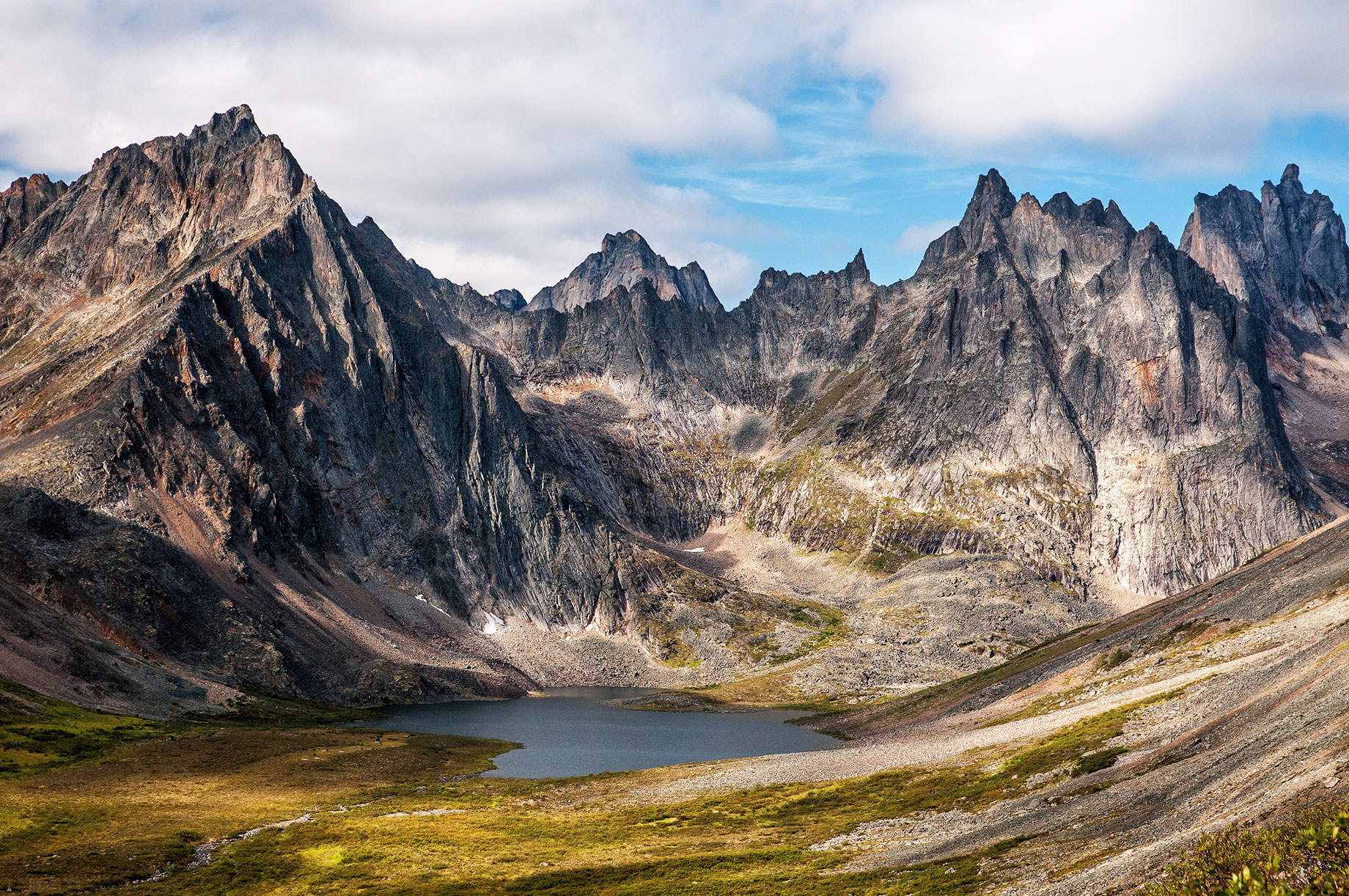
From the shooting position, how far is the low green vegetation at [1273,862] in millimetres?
26672

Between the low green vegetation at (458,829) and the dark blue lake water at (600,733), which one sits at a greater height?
the low green vegetation at (458,829)

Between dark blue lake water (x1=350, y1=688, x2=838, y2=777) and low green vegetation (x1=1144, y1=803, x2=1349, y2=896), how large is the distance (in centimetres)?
9737

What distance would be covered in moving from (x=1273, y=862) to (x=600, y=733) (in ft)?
469

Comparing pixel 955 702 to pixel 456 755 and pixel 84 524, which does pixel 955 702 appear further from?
pixel 84 524

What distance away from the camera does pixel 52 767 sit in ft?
328

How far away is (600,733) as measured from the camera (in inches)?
6403

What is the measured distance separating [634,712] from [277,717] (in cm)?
7016

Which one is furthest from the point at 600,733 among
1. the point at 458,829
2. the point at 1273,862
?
the point at 1273,862

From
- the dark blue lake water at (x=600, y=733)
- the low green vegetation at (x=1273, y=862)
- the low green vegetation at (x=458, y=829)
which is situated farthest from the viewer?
the dark blue lake water at (x=600, y=733)

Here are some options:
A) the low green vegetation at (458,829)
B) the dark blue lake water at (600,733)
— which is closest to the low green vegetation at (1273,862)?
the low green vegetation at (458,829)

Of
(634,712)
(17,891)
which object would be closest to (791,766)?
(17,891)

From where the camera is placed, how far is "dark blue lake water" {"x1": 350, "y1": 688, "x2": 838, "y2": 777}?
133 metres

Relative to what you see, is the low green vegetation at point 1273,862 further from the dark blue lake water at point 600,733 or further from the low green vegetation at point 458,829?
the dark blue lake water at point 600,733

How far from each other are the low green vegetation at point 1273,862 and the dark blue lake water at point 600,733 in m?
97.4
